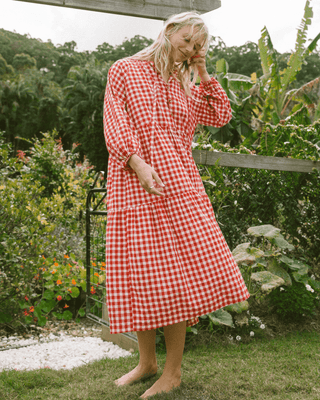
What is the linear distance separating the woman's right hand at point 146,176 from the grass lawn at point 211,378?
81 cm

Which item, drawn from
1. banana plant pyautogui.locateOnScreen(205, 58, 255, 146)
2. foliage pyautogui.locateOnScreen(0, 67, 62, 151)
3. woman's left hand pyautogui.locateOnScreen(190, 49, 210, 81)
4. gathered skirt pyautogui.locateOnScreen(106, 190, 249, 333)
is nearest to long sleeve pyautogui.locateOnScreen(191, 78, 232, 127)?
woman's left hand pyautogui.locateOnScreen(190, 49, 210, 81)

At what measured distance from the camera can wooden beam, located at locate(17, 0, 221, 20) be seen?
2.06 metres

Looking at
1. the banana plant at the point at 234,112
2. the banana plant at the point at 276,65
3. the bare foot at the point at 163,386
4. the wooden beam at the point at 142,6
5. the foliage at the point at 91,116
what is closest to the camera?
the bare foot at the point at 163,386

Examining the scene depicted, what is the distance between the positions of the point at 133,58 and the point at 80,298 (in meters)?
2.12

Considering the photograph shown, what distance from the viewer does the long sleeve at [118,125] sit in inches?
56.0

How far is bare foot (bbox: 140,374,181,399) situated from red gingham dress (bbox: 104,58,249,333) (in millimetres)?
272

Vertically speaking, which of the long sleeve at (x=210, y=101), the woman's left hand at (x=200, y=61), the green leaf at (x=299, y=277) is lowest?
the green leaf at (x=299, y=277)

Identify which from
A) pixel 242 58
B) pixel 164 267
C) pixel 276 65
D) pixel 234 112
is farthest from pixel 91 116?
pixel 242 58

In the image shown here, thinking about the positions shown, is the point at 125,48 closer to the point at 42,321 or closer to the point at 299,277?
the point at 42,321

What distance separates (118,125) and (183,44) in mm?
472

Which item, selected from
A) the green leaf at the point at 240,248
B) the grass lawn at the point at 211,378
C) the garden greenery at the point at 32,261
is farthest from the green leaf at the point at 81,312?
the green leaf at the point at 240,248

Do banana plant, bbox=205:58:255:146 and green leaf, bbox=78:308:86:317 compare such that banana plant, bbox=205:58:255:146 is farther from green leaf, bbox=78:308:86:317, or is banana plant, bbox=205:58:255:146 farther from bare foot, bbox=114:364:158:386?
bare foot, bbox=114:364:158:386

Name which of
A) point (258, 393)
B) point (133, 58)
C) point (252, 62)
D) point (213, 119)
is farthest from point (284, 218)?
point (252, 62)

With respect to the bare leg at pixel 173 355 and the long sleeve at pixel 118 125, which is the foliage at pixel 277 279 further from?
the long sleeve at pixel 118 125
